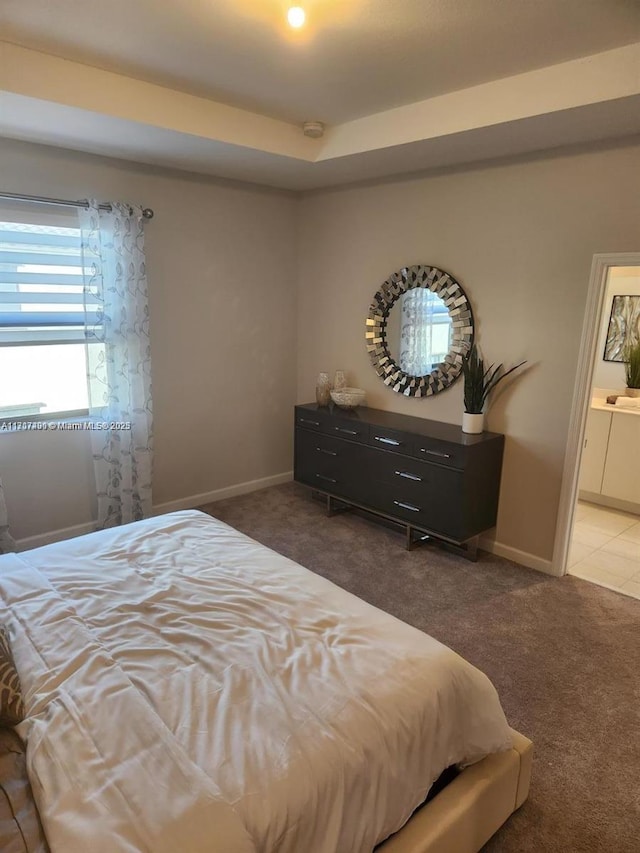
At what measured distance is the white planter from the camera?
339 centimetres

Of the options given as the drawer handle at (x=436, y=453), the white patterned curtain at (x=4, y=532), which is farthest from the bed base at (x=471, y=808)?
the white patterned curtain at (x=4, y=532)

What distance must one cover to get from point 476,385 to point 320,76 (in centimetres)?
187

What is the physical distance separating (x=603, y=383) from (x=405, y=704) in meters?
4.22

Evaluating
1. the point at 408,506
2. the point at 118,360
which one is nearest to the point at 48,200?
the point at 118,360

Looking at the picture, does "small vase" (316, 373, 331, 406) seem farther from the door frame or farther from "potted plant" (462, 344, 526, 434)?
the door frame

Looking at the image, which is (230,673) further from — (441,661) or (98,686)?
(441,661)

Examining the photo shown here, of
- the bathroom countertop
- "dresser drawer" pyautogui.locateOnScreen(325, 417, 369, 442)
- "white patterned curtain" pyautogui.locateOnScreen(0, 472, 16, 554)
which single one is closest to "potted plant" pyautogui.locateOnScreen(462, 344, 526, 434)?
"dresser drawer" pyautogui.locateOnScreen(325, 417, 369, 442)

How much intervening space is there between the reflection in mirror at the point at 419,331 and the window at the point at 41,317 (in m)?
2.04

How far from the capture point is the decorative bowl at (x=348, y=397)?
13.6 feet

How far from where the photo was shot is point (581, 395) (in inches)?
120

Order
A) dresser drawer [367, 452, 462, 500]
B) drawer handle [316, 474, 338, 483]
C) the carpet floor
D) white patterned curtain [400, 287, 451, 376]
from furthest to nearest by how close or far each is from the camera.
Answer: drawer handle [316, 474, 338, 483] → white patterned curtain [400, 287, 451, 376] → dresser drawer [367, 452, 462, 500] → the carpet floor

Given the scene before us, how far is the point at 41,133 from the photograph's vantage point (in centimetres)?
292

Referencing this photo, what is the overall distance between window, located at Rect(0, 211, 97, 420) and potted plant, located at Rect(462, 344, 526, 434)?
2386 mm

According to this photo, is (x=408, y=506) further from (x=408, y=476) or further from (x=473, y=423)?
(x=473, y=423)
